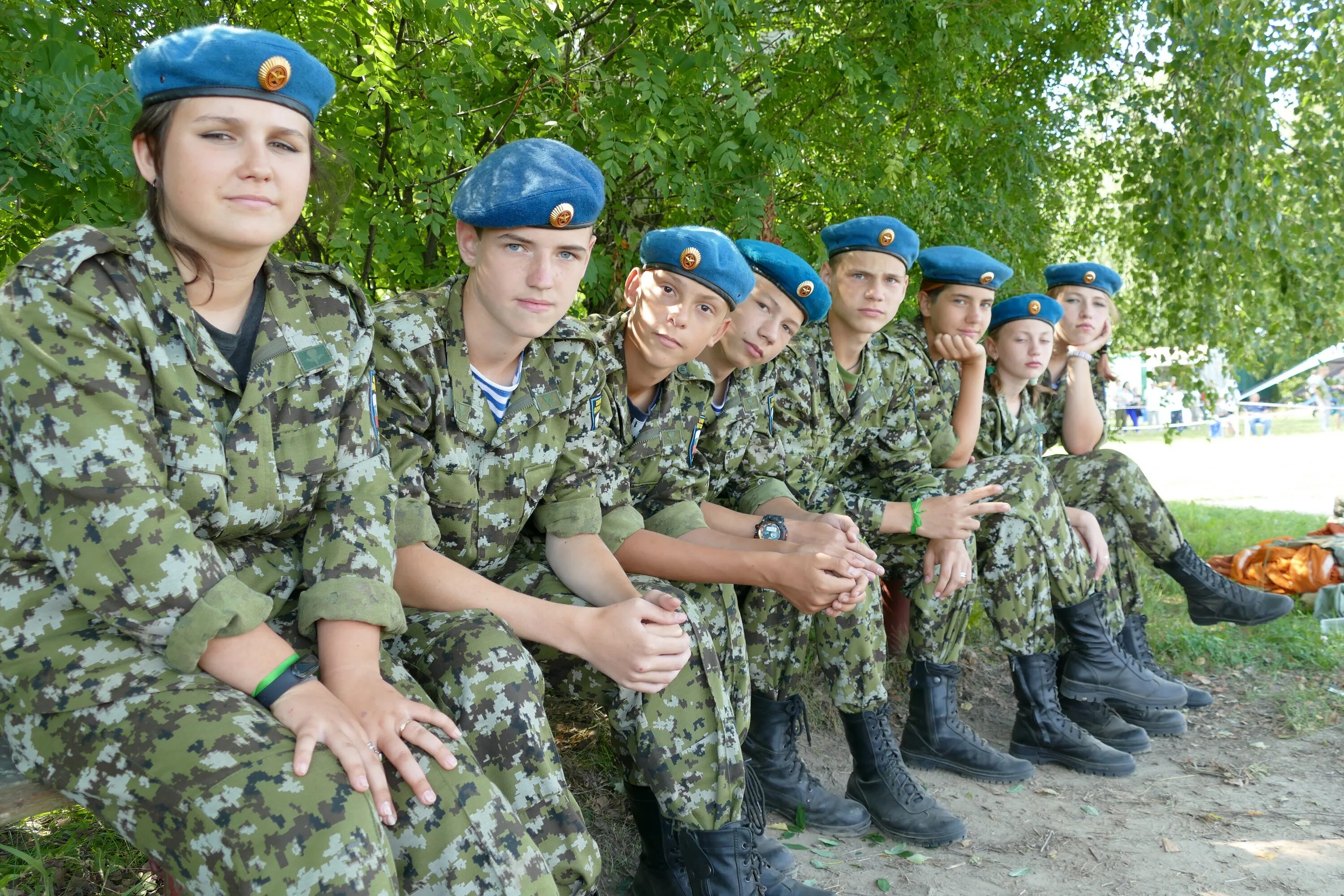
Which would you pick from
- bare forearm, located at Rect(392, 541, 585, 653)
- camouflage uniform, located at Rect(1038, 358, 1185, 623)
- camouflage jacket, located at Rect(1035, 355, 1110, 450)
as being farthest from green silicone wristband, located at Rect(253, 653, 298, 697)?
camouflage jacket, located at Rect(1035, 355, 1110, 450)

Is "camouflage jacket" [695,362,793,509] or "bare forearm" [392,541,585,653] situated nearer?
"bare forearm" [392,541,585,653]

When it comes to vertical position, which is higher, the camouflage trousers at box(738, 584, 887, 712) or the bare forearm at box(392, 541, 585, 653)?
the bare forearm at box(392, 541, 585, 653)

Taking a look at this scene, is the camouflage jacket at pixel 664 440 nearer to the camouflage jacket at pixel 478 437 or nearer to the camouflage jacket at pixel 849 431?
the camouflage jacket at pixel 478 437

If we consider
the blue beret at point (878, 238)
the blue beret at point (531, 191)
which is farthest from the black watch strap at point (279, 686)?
the blue beret at point (878, 238)

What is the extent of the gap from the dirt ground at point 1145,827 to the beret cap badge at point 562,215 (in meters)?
1.81

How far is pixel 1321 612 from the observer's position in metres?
5.22

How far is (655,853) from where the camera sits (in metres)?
2.53

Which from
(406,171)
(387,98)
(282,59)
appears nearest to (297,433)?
(282,59)

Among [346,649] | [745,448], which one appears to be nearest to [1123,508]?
[745,448]

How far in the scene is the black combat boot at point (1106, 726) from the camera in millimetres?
3889

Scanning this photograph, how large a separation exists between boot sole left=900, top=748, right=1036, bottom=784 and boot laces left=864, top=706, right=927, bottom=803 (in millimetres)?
306

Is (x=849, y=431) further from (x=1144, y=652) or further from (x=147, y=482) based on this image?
A: (x=147, y=482)

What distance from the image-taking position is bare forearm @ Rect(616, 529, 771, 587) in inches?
111

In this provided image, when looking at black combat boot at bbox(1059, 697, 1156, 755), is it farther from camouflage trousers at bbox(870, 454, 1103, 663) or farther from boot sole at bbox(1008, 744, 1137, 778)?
camouflage trousers at bbox(870, 454, 1103, 663)
